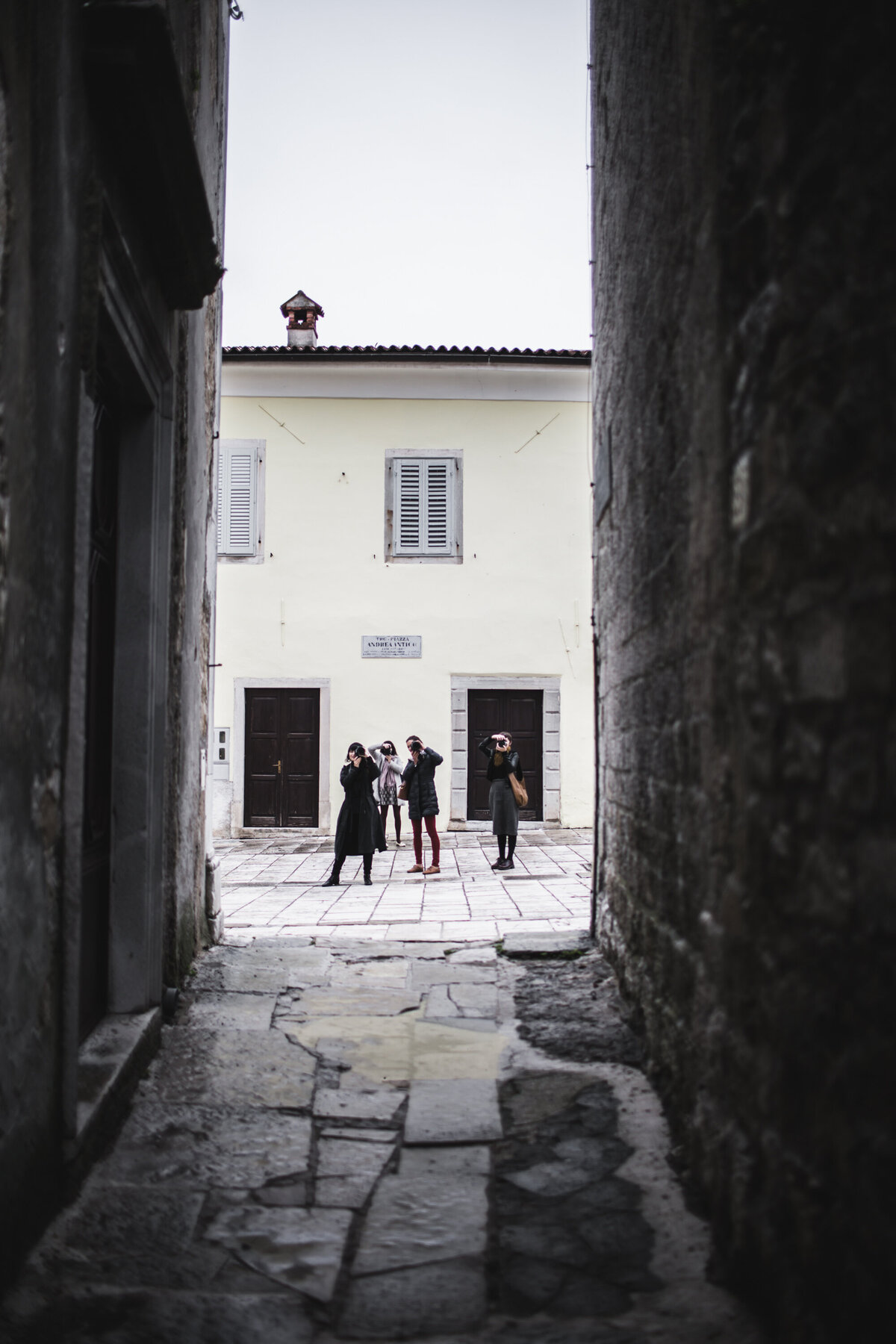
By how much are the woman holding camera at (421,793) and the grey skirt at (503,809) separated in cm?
57

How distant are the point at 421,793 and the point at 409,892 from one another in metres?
1.55

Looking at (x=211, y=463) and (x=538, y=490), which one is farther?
(x=538, y=490)

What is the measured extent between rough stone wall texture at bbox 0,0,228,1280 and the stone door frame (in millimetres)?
11473

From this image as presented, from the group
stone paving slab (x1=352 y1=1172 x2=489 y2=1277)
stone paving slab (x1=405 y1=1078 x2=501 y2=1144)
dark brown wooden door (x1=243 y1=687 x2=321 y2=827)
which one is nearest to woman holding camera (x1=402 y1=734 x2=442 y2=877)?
dark brown wooden door (x1=243 y1=687 x2=321 y2=827)

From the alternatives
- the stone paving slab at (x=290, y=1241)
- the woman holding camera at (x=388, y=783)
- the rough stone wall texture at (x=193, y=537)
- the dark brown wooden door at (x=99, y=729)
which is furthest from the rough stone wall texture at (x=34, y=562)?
the woman holding camera at (x=388, y=783)

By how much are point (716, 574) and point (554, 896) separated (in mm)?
6375

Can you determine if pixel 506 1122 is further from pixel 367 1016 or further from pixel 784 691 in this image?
pixel 784 691

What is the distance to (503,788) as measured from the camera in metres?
10.5

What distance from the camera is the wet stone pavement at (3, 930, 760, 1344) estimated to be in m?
2.22

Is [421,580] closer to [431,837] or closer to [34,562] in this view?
[431,837]

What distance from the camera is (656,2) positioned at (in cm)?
351

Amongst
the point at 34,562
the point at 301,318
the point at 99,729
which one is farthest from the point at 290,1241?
the point at 301,318

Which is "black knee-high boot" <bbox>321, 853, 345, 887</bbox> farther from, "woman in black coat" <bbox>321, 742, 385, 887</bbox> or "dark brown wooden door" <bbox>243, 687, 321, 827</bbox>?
"dark brown wooden door" <bbox>243, 687, 321, 827</bbox>

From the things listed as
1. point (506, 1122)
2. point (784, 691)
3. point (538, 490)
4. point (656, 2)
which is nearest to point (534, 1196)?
Answer: point (506, 1122)
